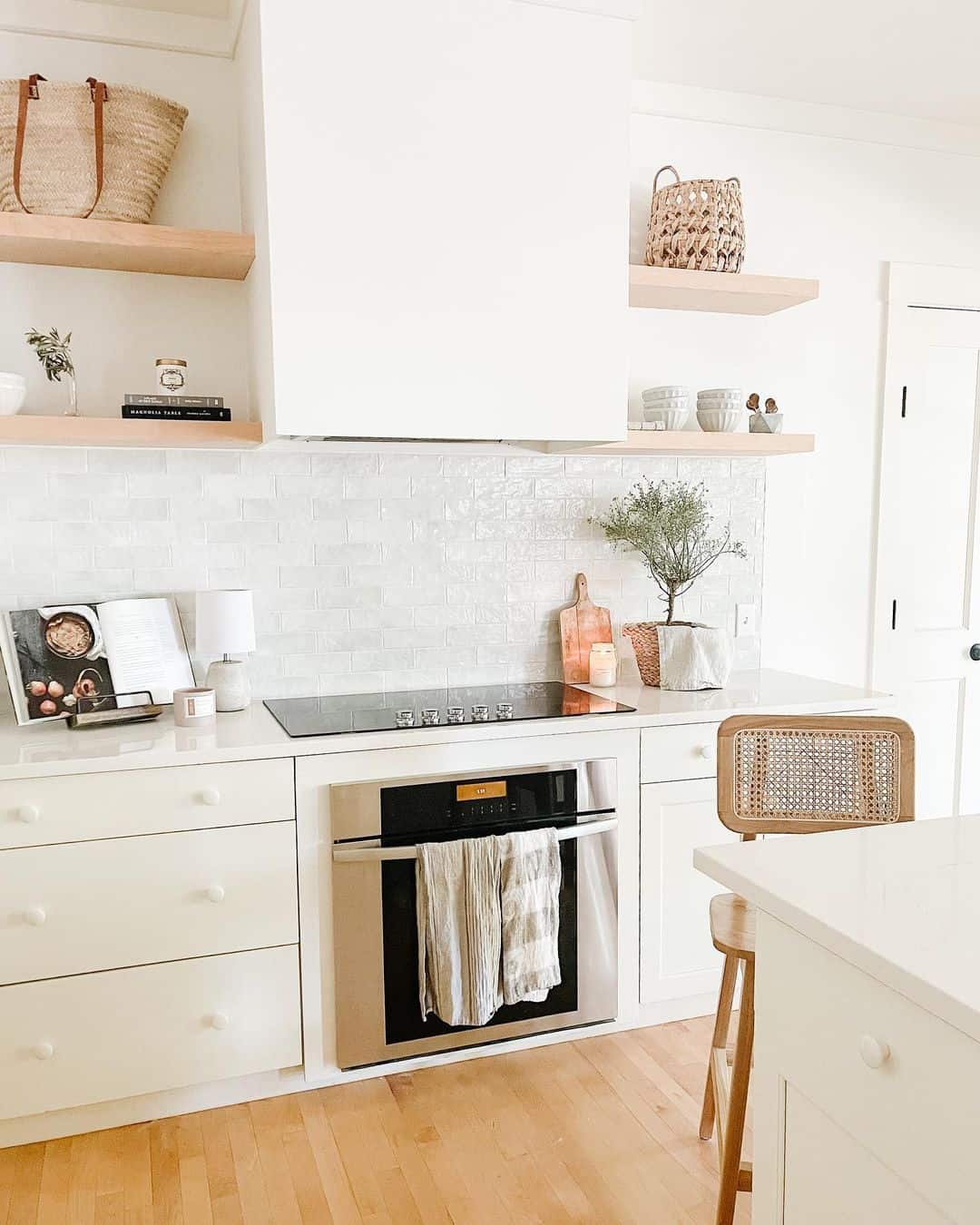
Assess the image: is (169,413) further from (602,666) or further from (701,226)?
(701,226)

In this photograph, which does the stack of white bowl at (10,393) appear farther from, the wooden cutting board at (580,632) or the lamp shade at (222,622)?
the wooden cutting board at (580,632)

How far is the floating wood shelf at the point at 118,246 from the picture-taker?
88.9 inches

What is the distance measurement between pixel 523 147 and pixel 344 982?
2065 millimetres

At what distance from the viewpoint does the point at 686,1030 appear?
8.68ft

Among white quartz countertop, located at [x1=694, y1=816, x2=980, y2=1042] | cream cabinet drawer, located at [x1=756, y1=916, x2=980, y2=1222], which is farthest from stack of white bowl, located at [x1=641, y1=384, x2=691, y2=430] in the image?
cream cabinet drawer, located at [x1=756, y1=916, x2=980, y2=1222]

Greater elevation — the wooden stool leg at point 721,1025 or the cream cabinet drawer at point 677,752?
the cream cabinet drawer at point 677,752

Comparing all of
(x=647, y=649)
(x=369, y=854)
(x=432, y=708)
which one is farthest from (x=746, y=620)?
(x=369, y=854)

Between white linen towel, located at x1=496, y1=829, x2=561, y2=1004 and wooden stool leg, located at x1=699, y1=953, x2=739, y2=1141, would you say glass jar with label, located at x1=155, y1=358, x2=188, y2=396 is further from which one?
wooden stool leg, located at x1=699, y1=953, x2=739, y2=1141

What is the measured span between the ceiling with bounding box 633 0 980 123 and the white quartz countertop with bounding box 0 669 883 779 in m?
1.81

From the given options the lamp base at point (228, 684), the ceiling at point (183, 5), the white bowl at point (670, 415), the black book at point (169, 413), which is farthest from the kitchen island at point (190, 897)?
the ceiling at point (183, 5)

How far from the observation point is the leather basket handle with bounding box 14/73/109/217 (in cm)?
230

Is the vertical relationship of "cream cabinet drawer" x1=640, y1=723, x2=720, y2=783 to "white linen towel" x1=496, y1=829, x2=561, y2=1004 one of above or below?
above

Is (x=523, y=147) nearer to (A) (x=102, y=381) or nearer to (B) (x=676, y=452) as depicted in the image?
(B) (x=676, y=452)

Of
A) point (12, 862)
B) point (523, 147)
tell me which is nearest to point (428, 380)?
point (523, 147)
